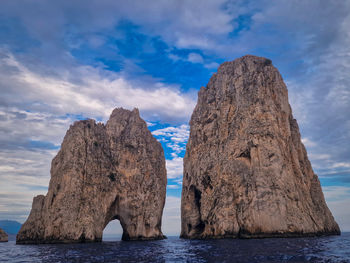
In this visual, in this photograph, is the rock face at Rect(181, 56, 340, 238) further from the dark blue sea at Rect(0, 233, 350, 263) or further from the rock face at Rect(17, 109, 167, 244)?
the dark blue sea at Rect(0, 233, 350, 263)

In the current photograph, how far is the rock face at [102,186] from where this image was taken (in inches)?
2362

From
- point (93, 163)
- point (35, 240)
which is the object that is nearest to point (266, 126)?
point (93, 163)

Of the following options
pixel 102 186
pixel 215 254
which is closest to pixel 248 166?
pixel 102 186

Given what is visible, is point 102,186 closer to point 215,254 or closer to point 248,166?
point 248,166

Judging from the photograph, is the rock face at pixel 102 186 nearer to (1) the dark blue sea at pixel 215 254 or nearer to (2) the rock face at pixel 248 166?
(2) the rock face at pixel 248 166

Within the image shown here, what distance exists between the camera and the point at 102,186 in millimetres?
69438

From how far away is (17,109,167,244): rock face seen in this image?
60.0m

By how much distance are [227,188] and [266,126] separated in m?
16.5

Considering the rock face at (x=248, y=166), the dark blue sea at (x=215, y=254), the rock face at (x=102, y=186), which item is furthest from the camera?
the rock face at (x=248, y=166)

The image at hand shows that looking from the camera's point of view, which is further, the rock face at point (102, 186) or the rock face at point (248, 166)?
the rock face at point (248, 166)

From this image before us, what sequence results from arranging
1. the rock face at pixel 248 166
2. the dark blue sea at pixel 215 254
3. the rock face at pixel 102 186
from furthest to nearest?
1. the rock face at pixel 248 166
2. the rock face at pixel 102 186
3. the dark blue sea at pixel 215 254

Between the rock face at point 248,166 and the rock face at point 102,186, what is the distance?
10909mm

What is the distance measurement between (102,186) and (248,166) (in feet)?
109

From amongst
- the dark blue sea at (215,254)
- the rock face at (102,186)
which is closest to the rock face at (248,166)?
the rock face at (102,186)
